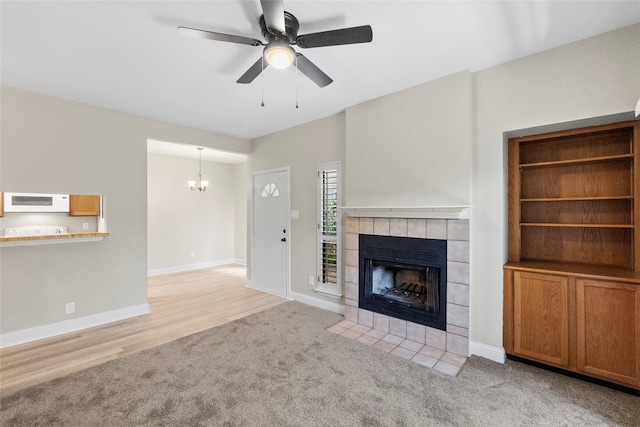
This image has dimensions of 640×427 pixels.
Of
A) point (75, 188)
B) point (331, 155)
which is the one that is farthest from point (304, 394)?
point (75, 188)

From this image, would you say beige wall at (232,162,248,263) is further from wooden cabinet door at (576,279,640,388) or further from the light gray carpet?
wooden cabinet door at (576,279,640,388)

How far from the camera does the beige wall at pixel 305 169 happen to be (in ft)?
12.7

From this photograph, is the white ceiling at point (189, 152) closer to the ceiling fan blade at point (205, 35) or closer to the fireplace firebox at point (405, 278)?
the fireplace firebox at point (405, 278)

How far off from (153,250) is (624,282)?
280 inches

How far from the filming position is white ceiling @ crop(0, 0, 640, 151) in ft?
5.99

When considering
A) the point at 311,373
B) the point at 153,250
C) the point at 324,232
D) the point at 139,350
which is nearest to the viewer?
the point at 311,373

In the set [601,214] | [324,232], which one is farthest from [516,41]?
[324,232]

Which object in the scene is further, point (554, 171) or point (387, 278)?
point (387, 278)

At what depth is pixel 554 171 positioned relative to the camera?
264 centimetres

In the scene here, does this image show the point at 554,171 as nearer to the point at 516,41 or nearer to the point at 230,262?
the point at 516,41

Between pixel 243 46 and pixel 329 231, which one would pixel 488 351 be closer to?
pixel 329 231

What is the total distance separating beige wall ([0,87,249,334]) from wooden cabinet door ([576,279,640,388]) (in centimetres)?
481

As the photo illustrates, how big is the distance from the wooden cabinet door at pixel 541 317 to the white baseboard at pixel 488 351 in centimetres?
13

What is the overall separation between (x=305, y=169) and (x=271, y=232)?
1.29 m
